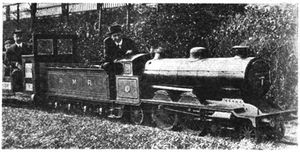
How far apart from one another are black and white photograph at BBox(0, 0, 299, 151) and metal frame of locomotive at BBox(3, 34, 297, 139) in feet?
0.07

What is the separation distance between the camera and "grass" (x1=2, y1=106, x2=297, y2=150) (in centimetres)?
660

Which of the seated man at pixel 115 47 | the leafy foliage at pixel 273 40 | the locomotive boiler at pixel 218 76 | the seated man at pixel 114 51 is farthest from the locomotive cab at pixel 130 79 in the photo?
the leafy foliage at pixel 273 40

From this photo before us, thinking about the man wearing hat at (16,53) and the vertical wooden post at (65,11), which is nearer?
the man wearing hat at (16,53)

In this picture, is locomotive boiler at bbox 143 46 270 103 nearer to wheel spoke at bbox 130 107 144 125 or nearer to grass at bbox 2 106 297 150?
wheel spoke at bbox 130 107 144 125

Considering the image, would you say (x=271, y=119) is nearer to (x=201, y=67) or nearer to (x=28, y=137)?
(x=201, y=67)

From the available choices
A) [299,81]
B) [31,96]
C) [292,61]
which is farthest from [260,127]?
[31,96]

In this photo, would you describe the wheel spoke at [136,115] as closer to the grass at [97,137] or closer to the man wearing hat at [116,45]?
the grass at [97,137]

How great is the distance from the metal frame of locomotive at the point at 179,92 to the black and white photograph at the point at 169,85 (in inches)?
0.8

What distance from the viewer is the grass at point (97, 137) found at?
260 inches

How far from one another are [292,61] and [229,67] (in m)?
1.93

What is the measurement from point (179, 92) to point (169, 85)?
0.25 m

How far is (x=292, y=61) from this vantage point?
320 inches

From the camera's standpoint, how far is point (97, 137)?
7.18 meters

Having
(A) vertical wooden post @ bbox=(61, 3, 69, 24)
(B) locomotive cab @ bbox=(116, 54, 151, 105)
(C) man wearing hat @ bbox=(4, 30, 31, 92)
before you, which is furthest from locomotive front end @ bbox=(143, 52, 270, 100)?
(A) vertical wooden post @ bbox=(61, 3, 69, 24)
